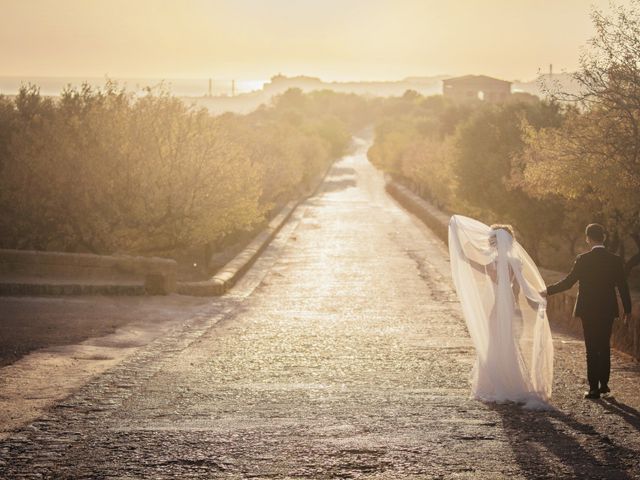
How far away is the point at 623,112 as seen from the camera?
19.1 m

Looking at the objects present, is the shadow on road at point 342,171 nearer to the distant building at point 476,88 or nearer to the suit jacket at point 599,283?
the distant building at point 476,88

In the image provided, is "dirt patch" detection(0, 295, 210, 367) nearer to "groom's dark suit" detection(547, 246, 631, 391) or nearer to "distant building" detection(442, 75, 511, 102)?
"groom's dark suit" detection(547, 246, 631, 391)

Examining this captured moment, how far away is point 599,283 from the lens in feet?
30.9

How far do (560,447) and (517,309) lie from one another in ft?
7.91

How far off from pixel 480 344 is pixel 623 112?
37.4 ft

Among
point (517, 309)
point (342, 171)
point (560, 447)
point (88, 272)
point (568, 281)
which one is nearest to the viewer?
point (560, 447)

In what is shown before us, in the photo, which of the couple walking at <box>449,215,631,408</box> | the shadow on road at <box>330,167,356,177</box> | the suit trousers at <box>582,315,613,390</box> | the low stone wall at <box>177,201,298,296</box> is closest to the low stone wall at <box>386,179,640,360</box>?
the couple walking at <box>449,215,631,408</box>

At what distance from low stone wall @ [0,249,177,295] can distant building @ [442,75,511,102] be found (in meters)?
155

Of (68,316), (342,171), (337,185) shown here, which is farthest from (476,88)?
(68,316)

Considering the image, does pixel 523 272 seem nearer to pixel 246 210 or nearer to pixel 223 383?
pixel 223 383

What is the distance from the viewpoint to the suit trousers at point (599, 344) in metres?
9.17

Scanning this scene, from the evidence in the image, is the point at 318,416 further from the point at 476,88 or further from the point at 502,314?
the point at 476,88

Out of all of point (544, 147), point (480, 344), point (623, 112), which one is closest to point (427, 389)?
point (480, 344)

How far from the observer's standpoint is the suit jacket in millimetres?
9367
